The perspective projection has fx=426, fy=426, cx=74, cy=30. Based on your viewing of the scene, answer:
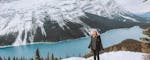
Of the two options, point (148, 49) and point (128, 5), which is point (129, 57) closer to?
point (148, 49)

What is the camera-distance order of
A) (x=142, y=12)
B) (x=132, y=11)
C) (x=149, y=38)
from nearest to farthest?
(x=149, y=38)
(x=142, y=12)
(x=132, y=11)

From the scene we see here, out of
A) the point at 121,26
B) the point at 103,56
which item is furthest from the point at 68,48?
the point at 103,56

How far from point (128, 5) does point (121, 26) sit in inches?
342

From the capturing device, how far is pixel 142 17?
5659 inches

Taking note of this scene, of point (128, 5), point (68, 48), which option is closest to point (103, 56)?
point (68, 48)

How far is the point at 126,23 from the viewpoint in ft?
536

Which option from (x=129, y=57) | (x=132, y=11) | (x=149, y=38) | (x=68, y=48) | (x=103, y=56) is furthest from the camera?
(x=132, y=11)

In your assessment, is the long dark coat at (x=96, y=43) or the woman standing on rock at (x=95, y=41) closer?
the woman standing on rock at (x=95, y=41)

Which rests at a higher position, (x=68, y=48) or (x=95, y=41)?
(x=95, y=41)

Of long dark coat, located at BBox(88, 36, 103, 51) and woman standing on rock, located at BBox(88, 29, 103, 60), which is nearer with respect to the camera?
woman standing on rock, located at BBox(88, 29, 103, 60)

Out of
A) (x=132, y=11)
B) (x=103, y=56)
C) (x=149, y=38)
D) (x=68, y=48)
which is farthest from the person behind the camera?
(x=132, y=11)

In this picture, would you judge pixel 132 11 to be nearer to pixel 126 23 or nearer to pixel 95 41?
pixel 126 23

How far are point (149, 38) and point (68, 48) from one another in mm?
134461

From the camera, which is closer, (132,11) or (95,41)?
(95,41)
